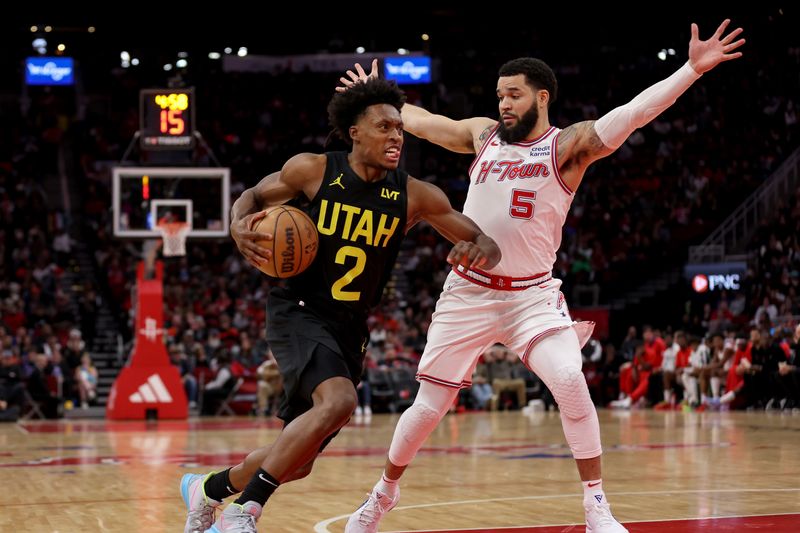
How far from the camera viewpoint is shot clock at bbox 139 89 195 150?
19781 mm

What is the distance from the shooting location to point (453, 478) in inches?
372

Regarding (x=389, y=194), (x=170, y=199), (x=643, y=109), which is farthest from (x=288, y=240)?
(x=170, y=199)

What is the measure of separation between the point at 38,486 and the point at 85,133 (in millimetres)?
24799

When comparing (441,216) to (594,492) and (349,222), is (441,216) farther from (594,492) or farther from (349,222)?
(594,492)

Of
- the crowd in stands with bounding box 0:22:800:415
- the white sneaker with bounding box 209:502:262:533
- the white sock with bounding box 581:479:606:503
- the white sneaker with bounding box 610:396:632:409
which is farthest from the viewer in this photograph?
the white sneaker with bounding box 610:396:632:409

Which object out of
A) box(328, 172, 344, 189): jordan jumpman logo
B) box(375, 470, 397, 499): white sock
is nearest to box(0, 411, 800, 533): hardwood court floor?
box(375, 470, 397, 499): white sock

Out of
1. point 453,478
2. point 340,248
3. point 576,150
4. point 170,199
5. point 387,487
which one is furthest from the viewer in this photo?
point 170,199

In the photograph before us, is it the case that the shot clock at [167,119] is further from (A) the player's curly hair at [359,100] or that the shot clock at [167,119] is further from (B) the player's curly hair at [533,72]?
(A) the player's curly hair at [359,100]

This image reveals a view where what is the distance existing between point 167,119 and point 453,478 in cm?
1211

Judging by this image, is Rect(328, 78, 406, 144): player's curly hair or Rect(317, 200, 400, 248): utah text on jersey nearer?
Rect(317, 200, 400, 248): utah text on jersey

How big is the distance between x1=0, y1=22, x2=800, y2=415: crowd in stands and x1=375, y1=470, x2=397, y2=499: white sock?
14406 millimetres

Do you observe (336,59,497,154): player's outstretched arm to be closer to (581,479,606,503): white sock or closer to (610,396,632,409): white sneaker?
(581,479,606,503): white sock

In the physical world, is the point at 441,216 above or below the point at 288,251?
above

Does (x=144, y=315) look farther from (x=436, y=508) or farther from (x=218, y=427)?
(x=436, y=508)
